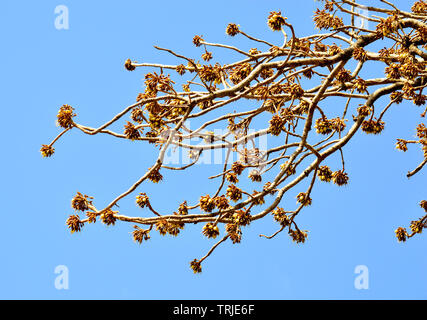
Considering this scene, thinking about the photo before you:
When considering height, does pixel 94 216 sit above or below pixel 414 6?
below

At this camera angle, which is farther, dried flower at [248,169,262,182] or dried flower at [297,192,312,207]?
dried flower at [297,192,312,207]

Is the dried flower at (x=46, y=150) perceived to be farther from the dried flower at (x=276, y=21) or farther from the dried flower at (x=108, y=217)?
the dried flower at (x=276, y=21)

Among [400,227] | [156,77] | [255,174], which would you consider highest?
[156,77]

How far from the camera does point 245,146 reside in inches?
336

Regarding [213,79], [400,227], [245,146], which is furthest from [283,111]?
[400,227]

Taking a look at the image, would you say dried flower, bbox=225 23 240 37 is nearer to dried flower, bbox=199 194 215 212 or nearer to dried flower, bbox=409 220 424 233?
dried flower, bbox=199 194 215 212

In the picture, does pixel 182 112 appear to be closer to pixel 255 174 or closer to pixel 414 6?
pixel 255 174

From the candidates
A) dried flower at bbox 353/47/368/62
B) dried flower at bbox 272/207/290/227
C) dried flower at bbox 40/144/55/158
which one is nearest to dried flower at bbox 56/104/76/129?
dried flower at bbox 40/144/55/158

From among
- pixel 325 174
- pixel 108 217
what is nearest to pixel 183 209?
pixel 108 217

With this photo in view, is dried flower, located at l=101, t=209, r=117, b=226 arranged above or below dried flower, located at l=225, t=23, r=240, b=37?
below

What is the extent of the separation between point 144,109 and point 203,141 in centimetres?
120

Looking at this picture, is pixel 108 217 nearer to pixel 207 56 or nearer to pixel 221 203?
pixel 221 203

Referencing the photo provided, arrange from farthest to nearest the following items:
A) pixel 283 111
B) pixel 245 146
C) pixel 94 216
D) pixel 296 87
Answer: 1. pixel 283 111
2. pixel 245 146
3. pixel 296 87
4. pixel 94 216

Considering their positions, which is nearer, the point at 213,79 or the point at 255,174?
the point at 213,79
